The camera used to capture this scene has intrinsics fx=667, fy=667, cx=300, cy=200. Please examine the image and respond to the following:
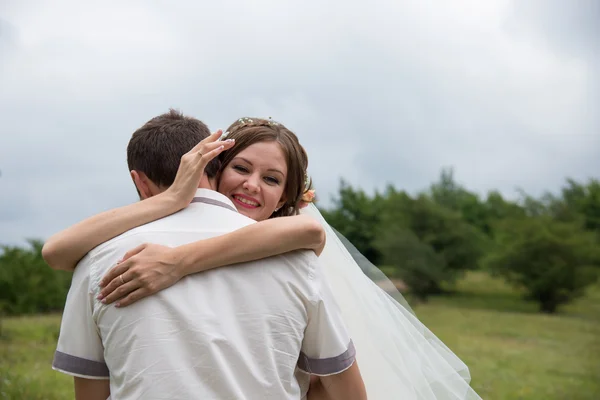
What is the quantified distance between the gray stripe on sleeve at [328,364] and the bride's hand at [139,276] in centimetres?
41

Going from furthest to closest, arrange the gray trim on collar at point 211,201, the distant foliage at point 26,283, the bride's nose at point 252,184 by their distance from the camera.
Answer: the distant foliage at point 26,283 → the bride's nose at point 252,184 → the gray trim on collar at point 211,201

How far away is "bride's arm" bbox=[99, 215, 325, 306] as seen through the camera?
1.56 m

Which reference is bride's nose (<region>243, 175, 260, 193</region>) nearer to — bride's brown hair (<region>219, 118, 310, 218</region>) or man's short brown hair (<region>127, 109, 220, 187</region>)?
bride's brown hair (<region>219, 118, 310, 218</region>)

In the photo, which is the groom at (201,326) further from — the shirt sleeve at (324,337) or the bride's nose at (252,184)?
the bride's nose at (252,184)

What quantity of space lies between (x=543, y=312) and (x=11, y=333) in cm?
1475

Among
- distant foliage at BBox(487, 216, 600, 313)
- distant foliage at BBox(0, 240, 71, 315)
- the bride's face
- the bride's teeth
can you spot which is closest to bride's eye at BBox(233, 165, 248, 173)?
the bride's face

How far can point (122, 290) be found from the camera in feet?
5.11

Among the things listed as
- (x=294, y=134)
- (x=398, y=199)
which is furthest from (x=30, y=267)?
(x=294, y=134)

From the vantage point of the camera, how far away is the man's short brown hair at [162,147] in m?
1.76

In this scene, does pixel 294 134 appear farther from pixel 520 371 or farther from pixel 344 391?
pixel 520 371

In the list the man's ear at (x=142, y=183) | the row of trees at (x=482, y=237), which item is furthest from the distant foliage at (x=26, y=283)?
the man's ear at (x=142, y=183)

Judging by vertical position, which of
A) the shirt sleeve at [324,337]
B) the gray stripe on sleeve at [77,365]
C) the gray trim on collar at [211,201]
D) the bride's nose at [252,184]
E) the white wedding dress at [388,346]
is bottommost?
the white wedding dress at [388,346]

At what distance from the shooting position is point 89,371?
1689 mm

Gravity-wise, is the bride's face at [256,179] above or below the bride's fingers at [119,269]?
above
